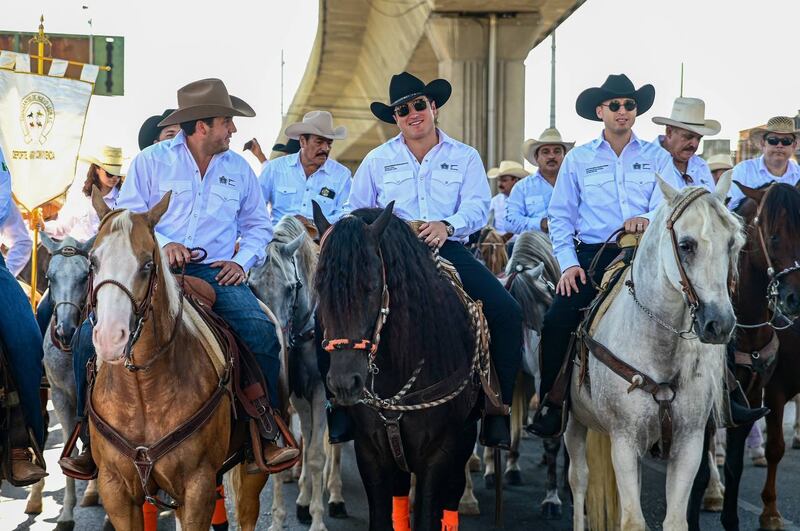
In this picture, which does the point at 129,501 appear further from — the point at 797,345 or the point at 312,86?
the point at 312,86

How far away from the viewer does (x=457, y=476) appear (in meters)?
5.89

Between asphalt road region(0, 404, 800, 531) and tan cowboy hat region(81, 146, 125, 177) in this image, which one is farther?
tan cowboy hat region(81, 146, 125, 177)

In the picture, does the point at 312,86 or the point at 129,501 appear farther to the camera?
the point at 312,86

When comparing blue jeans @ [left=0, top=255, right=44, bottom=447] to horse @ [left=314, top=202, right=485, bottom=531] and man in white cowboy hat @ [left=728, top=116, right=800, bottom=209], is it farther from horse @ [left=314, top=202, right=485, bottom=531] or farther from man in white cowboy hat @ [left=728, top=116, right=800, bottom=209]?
man in white cowboy hat @ [left=728, top=116, right=800, bottom=209]

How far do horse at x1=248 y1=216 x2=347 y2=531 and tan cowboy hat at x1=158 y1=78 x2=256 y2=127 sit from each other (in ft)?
6.99

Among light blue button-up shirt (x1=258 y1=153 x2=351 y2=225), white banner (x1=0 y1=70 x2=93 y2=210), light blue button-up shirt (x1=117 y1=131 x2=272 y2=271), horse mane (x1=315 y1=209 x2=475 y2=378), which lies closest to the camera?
horse mane (x1=315 y1=209 x2=475 y2=378)

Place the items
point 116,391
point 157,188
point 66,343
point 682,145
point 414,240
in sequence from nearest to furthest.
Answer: point 116,391
point 414,240
point 157,188
point 66,343
point 682,145

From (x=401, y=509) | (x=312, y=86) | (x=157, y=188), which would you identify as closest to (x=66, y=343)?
(x=157, y=188)

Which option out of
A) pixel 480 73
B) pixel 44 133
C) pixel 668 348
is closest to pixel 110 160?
pixel 44 133

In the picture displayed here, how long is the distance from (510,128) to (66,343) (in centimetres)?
1658

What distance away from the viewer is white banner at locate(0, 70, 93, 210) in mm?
A: 11727

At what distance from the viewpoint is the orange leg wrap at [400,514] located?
5.88 metres

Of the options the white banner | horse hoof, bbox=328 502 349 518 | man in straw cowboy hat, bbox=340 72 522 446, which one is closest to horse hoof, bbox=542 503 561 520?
horse hoof, bbox=328 502 349 518

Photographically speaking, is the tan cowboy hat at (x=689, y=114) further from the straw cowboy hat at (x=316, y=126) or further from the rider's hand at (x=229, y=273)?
the rider's hand at (x=229, y=273)
